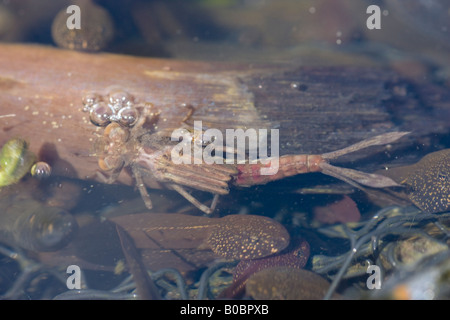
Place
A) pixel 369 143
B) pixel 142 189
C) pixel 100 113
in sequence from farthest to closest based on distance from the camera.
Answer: pixel 142 189
pixel 100 113
pixel 369 143

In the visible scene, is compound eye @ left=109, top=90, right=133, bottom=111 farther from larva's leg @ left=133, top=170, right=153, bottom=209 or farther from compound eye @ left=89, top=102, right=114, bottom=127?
larva's leg @ left=133, top=170, right=153, bottom=209

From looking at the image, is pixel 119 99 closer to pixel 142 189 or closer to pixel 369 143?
pixel 142 189

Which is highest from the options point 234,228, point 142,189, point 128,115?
point 128,115

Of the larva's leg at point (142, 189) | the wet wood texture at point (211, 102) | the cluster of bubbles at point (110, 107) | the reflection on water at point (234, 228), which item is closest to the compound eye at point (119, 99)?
the cluster of bubbles at point (110, 107)

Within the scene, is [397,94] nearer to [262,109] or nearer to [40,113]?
[262,109]

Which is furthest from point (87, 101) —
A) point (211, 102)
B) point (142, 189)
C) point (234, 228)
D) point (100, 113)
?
point (234, 228)

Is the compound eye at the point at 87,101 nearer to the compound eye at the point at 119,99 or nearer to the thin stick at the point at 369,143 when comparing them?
the compound eye at the point at 119,99

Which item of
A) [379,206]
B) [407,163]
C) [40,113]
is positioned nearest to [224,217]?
[379,206]

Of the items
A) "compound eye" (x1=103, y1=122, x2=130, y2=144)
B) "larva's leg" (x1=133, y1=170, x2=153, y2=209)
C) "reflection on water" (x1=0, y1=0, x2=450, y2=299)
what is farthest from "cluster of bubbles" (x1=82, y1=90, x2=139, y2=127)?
"reflection on water" (x1=0, y1=0, x2=450, y2=299)
